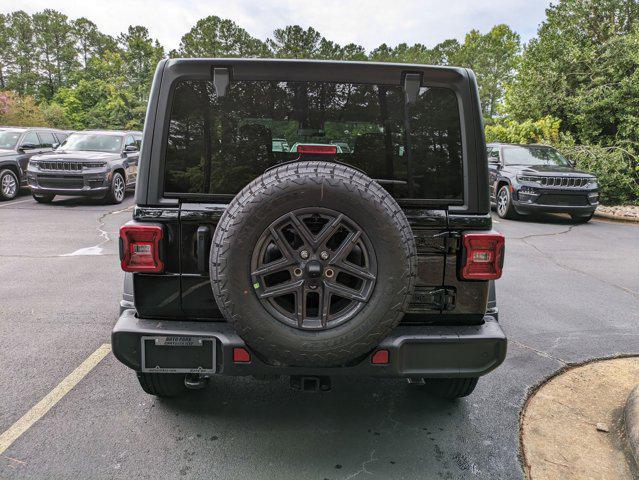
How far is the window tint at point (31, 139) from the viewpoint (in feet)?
43.0

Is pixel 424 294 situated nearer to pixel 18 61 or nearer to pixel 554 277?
pixel 554 277

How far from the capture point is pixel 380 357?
93.2 inches

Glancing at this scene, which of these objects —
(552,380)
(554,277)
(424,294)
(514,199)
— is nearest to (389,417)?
(424,294)

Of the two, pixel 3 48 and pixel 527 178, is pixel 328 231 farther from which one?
pixel 3 48

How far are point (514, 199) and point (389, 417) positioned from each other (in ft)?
31.0

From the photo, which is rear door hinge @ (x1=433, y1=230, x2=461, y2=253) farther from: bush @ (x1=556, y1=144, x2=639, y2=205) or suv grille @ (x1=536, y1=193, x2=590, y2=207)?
bush @ (x1=556, y1=144, x2=639, y2=205)

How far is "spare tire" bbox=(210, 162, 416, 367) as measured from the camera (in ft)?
6.90

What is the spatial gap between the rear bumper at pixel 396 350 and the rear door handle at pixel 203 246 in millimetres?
321

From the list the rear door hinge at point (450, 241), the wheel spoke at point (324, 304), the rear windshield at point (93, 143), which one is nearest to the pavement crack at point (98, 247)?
the rear windshield at point (93, 143)

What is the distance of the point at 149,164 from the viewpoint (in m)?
2.45

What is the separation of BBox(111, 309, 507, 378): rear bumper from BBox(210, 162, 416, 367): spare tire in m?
0.20

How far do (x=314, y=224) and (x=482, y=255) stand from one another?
Answer: 0.89 m

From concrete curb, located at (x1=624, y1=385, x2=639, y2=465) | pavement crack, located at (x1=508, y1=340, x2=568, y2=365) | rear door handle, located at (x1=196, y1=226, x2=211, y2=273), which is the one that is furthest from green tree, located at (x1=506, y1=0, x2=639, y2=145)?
rear door handle, located at (x1=196, y1=226, x2=211, y2=273)

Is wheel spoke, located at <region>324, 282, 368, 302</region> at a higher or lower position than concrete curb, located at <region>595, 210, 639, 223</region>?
higher
